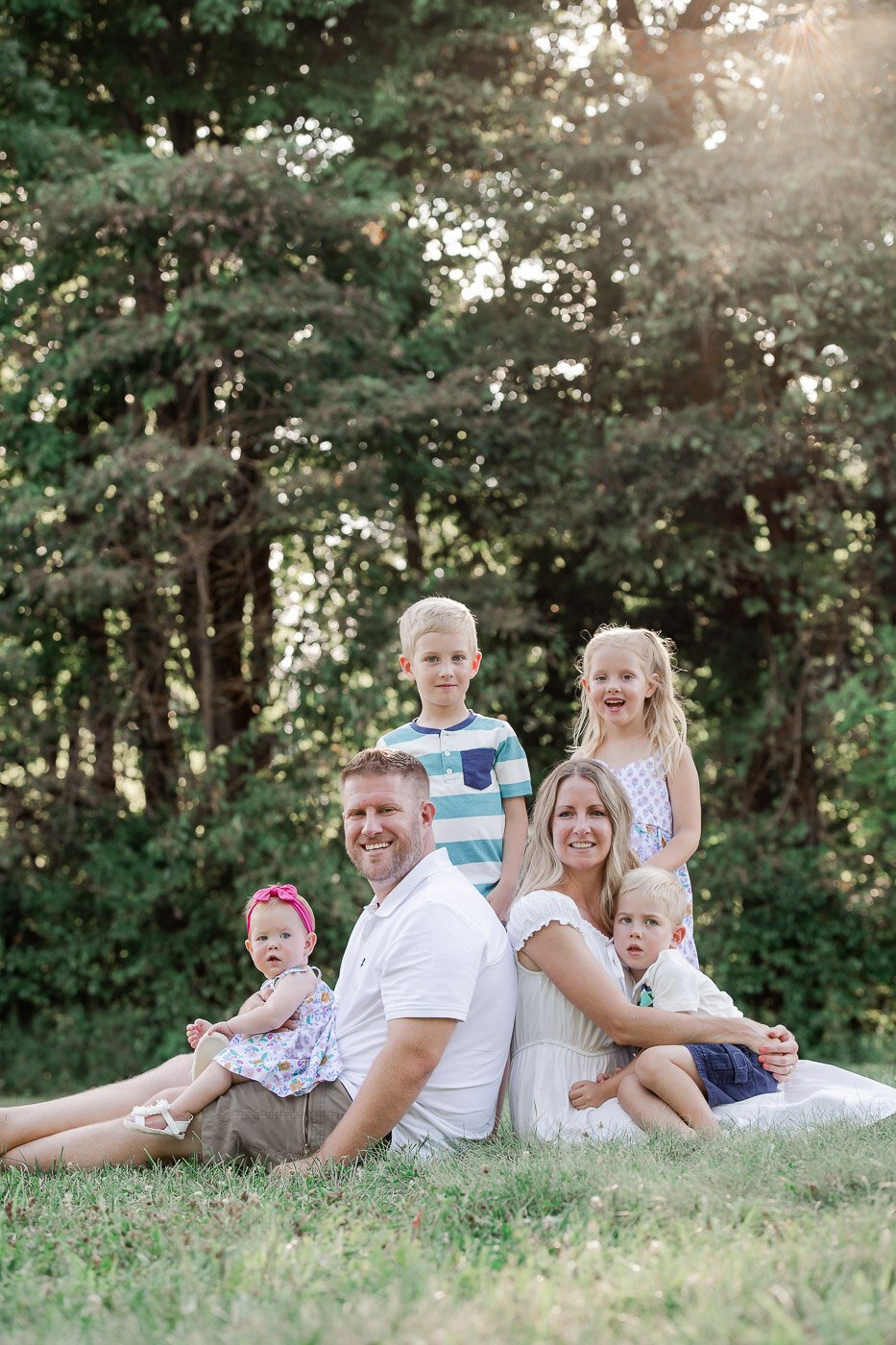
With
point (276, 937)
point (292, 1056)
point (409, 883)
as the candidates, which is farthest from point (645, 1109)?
point (276, 937)

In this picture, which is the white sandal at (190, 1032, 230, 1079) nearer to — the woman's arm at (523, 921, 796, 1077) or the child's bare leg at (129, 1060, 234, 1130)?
the child's bare leg at (129, 1060, 234, 1130)

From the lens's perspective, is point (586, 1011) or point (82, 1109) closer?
point (586, 1011)

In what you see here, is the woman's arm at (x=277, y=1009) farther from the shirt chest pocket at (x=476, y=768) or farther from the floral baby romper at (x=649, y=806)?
the floral baby romper at (x=649, y=806)

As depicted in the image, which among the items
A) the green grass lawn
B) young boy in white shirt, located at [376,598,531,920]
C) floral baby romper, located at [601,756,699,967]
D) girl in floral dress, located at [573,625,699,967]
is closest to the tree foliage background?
young boy in white shirt, located at [376,598,531,920]

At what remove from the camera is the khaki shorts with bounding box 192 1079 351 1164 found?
11.3 feet

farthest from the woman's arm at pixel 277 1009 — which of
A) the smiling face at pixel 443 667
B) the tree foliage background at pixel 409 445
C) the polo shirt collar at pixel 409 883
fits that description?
the tree foliage background at pixel 409 445

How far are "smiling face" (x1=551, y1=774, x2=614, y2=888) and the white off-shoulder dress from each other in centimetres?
14

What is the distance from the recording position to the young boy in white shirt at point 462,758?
448 centimetres

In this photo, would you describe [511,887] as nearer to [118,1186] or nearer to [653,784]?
Answer: [653,784]

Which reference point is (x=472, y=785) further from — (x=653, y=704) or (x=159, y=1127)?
(x=159, y=1127)

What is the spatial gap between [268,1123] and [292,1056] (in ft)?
0.64

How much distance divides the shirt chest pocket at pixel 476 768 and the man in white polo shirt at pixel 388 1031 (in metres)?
0.97

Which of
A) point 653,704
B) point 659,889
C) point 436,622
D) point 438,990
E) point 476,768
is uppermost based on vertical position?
point 436,622

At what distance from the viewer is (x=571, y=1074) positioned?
3598mm
